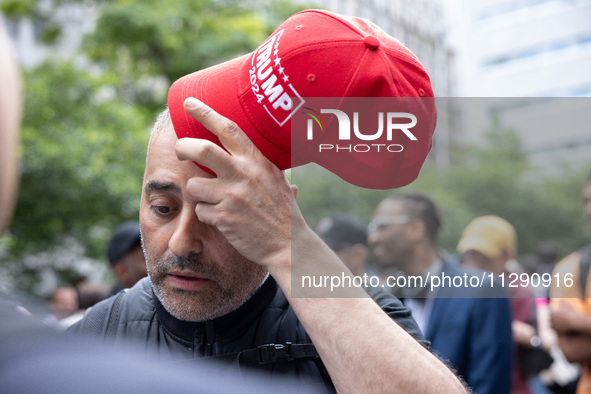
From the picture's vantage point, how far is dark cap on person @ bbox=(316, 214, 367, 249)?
4.87 metres

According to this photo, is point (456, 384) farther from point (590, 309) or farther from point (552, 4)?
point (552, 4)

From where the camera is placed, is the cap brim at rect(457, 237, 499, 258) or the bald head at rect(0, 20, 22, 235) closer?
the bald head at rect(0, 20, 22, 235)

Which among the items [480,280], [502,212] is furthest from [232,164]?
[502,212]

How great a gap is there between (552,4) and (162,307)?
143 feet

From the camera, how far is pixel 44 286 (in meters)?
15.7

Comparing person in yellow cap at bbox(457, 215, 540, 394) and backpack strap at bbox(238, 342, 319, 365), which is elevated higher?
backpack strap at bbox(238, 342, 319, 365)

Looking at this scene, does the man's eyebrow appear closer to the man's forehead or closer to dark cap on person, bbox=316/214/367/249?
the man's forehead

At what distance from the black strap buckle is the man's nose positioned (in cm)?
29

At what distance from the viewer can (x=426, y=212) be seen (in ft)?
13.7

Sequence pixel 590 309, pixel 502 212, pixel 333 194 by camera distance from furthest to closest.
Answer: pixel 333 194 → pixel 502 212 → pixel 590 309

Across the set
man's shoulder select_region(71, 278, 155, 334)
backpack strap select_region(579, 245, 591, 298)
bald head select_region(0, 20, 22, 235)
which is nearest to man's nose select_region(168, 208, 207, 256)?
man's shoulder select_region(71, 278, 155, 334)

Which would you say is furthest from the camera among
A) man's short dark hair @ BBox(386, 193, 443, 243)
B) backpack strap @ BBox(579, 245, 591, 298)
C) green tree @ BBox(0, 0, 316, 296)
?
green tree @ BBox(0, 0, 316, 296)

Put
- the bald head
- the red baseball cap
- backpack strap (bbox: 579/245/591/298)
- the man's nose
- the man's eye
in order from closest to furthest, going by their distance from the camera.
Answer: the bald head, the red baseball cap, the man's nose, the man's eye, backpack strap (bbox: 579/245/591/298)

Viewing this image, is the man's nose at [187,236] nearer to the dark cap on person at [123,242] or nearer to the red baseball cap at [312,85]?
the red baseball cap at [312,85]
